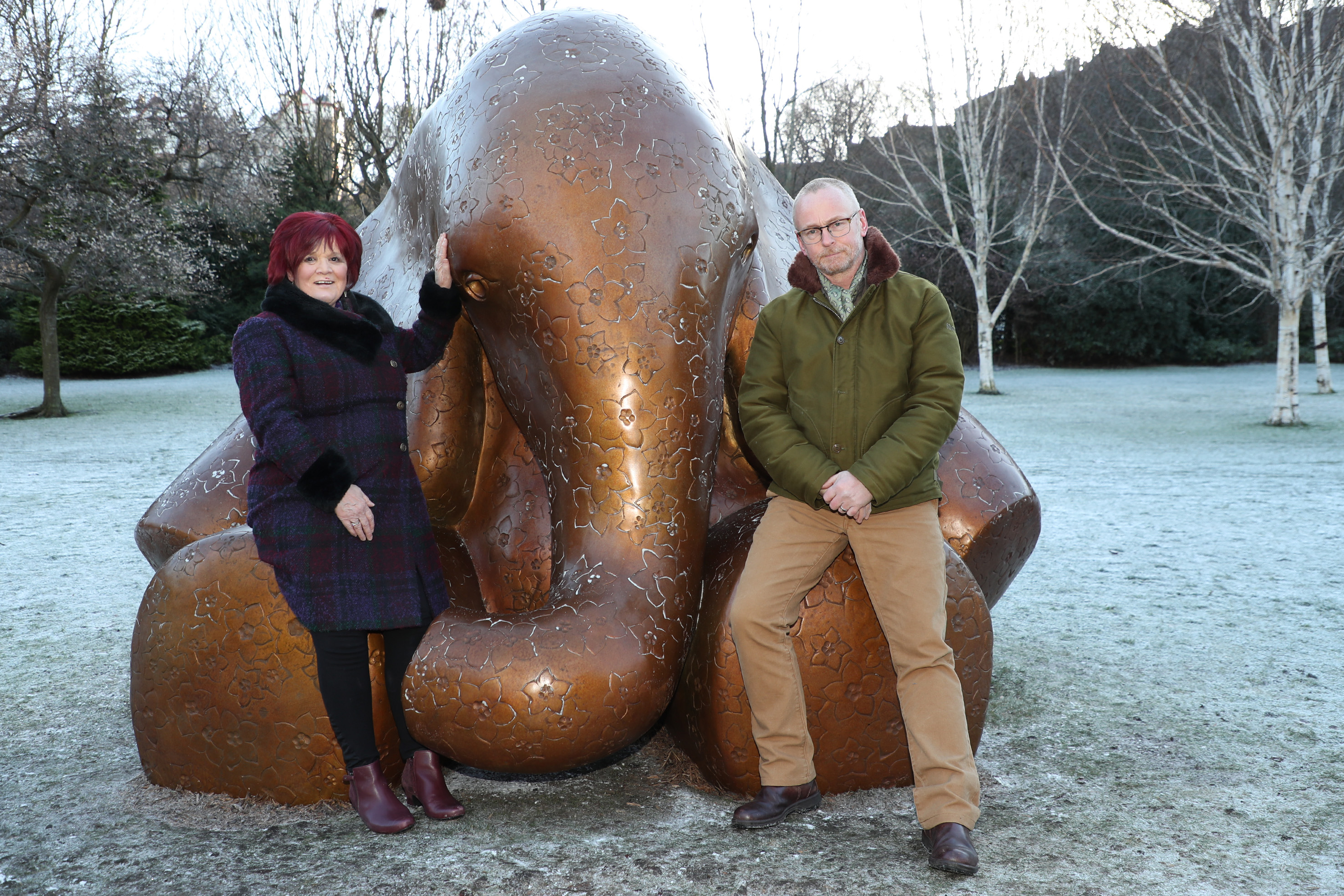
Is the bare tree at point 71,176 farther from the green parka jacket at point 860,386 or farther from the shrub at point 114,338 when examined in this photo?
the green parka jacket at point 860,386

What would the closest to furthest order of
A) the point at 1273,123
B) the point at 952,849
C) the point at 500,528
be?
the point at 952,849, the point at 500,528, the point at 1273,123

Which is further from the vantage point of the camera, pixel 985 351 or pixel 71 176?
Answer: pixel 985 351

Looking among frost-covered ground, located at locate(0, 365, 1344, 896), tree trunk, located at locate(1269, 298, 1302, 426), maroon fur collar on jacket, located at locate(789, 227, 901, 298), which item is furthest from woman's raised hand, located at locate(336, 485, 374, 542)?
tree trunk, located at locate(1269, 298, 1302, 426)

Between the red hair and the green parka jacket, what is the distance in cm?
111

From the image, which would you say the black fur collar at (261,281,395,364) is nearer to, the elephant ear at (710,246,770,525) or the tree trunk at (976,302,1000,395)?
the elephant ear at (710,246,770,525)

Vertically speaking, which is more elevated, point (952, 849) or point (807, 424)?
point (807, 424)

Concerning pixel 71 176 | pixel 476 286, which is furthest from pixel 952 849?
pixel 71 176

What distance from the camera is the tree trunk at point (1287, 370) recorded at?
13.0 m

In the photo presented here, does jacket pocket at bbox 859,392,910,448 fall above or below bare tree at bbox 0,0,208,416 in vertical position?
below

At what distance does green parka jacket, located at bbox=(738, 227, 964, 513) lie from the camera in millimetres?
2516

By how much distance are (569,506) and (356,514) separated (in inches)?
20.5

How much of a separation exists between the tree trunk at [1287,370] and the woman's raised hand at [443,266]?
43.3 ft

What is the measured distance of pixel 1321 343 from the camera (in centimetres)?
1761

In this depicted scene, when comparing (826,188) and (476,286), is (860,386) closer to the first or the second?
(826,188)
